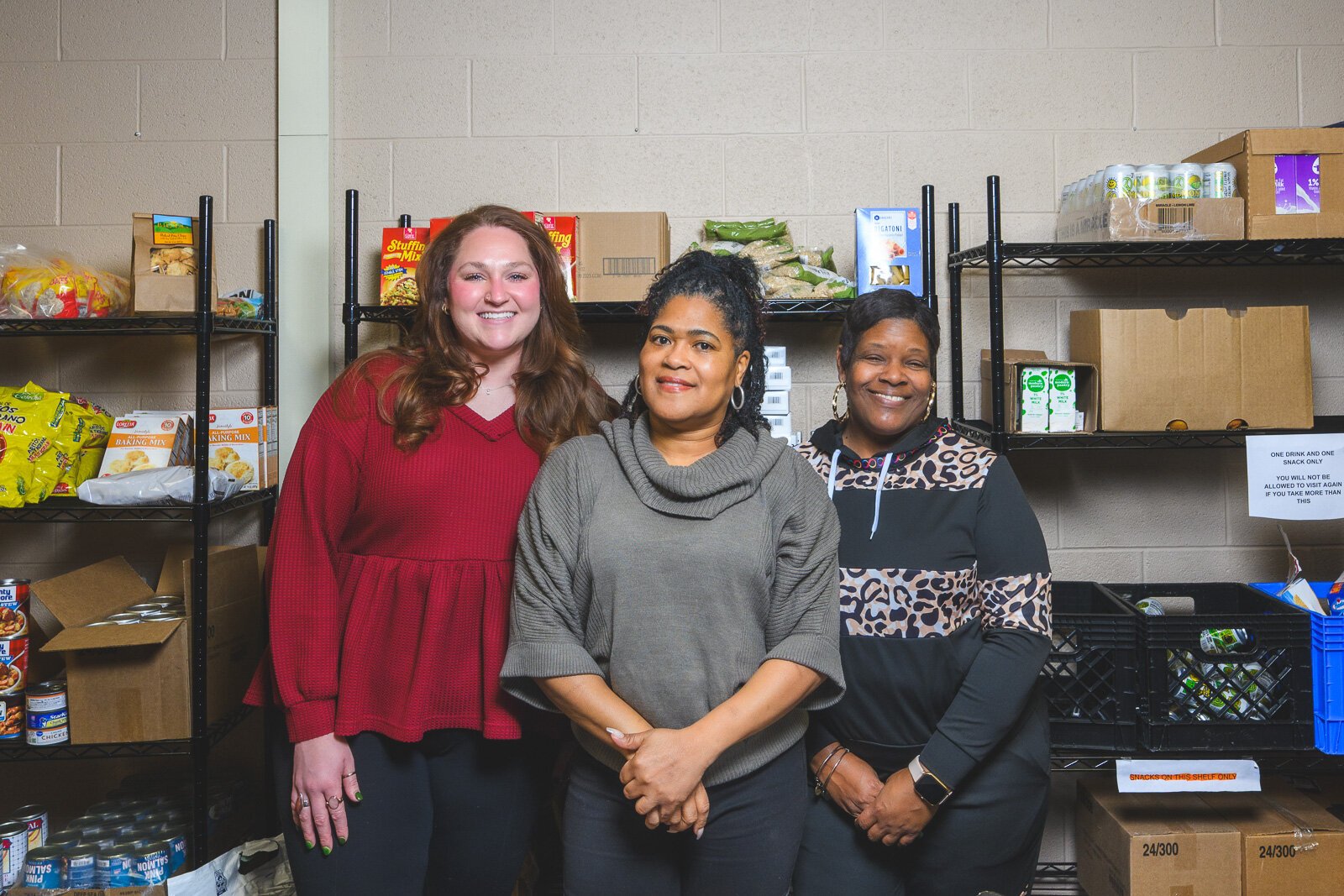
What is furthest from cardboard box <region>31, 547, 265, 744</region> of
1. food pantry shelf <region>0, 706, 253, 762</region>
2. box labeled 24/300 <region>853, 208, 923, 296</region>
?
box labeled 24/300 <region>853, 208, 923, 296</region>

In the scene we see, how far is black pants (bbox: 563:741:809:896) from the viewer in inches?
56.6

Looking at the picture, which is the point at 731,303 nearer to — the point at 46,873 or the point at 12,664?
the point at 12,664

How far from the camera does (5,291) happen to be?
2260 mm

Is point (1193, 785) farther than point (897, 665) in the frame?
Yes

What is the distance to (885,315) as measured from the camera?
1757 millimetres

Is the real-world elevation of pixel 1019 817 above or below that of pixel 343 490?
below

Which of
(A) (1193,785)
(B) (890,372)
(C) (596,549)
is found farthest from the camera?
(A) (1193,785)

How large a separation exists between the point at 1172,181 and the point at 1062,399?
0.56 metres

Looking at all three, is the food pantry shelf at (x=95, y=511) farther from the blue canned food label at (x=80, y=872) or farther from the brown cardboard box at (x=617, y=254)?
the brown cardboard box at (x=617, y=254)

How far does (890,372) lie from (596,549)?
2.13 feet

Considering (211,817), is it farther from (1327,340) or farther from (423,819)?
(1327,340)

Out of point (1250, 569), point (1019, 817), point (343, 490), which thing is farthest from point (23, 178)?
point (1250, 569)

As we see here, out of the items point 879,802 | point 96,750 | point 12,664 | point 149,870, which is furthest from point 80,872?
point 879,802

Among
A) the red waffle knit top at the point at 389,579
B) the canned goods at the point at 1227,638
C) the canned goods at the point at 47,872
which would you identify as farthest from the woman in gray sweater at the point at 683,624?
the canned goods at the point at 47,872
